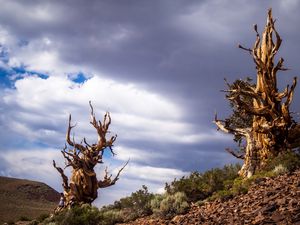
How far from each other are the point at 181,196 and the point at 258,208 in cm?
422

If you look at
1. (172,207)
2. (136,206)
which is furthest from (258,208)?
(136,206)

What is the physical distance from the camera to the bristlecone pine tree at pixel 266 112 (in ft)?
56.6

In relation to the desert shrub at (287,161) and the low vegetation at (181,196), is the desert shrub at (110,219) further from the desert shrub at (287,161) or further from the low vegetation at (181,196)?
the desert shrub at (287,161)

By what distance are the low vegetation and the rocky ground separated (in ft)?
1.22

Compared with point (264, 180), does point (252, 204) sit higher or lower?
lower

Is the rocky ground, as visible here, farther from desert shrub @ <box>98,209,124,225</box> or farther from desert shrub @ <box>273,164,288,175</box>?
desert shrub @ <box>98,209,124,225</box>

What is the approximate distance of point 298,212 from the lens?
859 cm

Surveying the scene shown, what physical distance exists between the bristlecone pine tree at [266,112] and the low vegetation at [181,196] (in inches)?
47.9

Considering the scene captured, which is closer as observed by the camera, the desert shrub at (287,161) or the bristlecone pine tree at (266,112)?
the desert shrub at (287,161)

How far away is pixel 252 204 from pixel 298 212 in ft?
7.35

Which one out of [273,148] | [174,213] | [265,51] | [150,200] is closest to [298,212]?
[174,213]

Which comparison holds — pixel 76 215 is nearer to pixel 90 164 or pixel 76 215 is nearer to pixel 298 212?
pixel 90 164

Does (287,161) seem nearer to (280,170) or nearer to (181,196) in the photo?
(280,170)

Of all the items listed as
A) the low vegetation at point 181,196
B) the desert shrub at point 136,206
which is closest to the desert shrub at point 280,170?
the low vegetation at point 181,196
